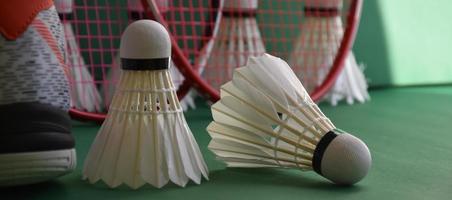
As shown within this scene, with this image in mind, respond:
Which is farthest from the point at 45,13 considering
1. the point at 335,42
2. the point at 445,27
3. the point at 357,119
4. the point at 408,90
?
the point at 445,27

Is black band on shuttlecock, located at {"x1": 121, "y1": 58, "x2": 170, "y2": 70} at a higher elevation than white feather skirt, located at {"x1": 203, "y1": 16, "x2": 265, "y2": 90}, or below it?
higher

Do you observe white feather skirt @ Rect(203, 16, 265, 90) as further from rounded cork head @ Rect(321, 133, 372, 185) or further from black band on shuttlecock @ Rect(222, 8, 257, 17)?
rounded cork head @ Rect(321, 133, 372, 185)

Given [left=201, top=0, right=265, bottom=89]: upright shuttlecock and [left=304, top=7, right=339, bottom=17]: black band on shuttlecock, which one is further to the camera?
[left=304, top=7, right=339, bottom=17]: black band on shuttlecock

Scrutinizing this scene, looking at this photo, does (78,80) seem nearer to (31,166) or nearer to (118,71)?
(118,71)

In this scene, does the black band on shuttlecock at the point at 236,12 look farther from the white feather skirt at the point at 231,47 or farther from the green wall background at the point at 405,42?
the green wall background at the point at 405,42

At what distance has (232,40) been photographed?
2.04m

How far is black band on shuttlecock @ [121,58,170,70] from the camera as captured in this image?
44.8 inches

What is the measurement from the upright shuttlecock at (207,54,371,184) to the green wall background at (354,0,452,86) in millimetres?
1242

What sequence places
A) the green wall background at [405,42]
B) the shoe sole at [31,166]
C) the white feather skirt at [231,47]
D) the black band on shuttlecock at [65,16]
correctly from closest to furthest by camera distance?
the shoe sole at [31,166]
the black band on shuttlecock at [65,16]
the white feather skirt at [231,47]
the green wall background at [405,42]

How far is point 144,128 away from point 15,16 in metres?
0.25

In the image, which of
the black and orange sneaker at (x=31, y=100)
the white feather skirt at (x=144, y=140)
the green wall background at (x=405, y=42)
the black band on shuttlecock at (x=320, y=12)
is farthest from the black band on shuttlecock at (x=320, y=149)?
the green wall background at (x=405, y=42)

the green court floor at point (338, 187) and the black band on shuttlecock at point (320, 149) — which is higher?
the black band on shuttlecock at point (320, 149)

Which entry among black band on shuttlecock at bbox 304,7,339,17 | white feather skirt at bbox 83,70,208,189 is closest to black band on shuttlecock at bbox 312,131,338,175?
white feather skirt at bbox 83,70,208,189

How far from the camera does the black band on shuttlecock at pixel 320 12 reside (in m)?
2.13
